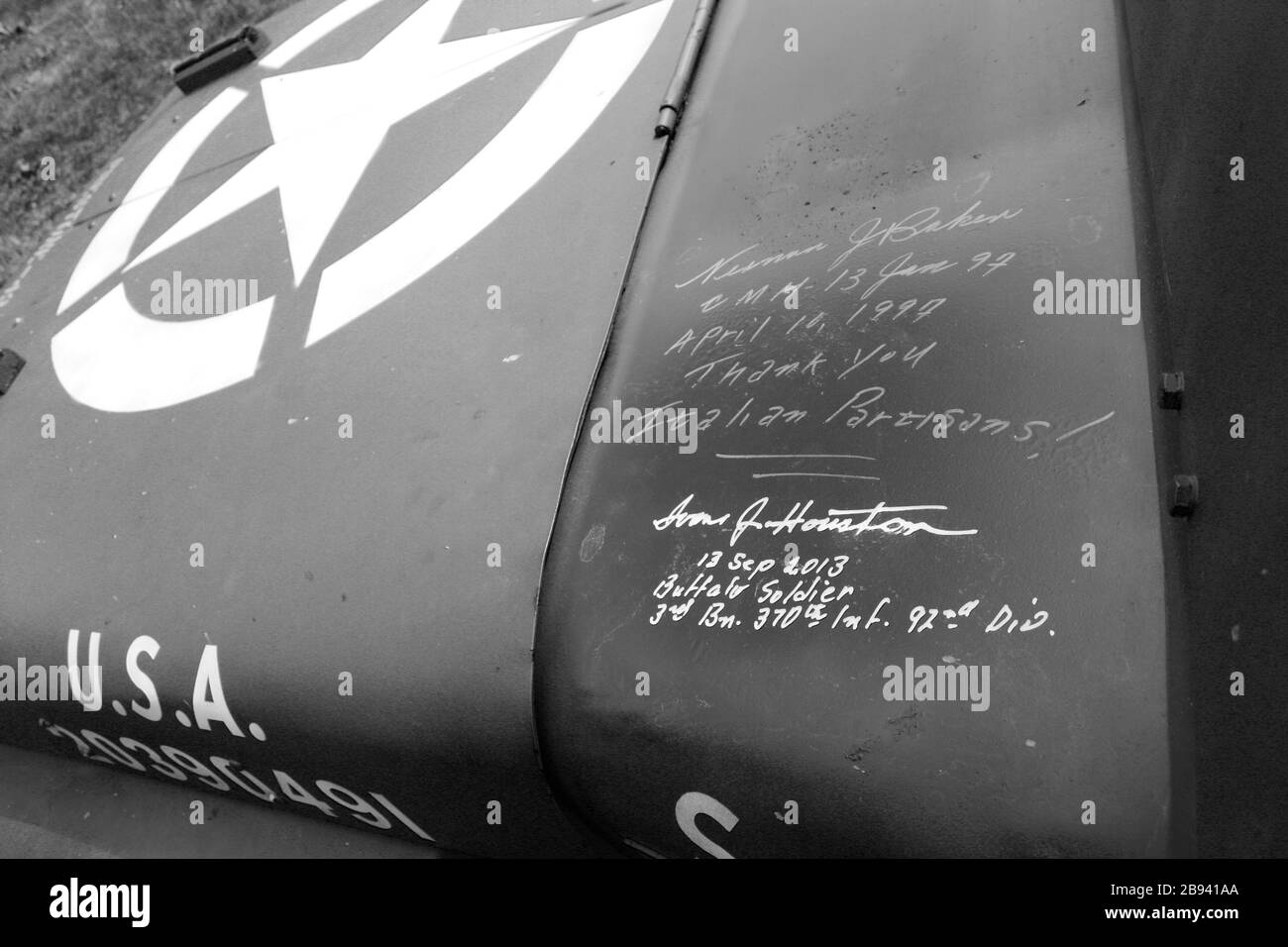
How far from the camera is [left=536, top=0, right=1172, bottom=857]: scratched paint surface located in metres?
1.34

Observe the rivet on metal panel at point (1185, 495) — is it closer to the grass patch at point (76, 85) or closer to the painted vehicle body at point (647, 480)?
the painted vehicle body at point (647, 480)

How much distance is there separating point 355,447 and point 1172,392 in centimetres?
135

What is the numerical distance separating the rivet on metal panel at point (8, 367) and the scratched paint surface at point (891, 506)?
6.12 ft

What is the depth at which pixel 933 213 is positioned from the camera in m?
1.71

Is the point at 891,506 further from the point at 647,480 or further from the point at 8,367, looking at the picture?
the point at 8,367

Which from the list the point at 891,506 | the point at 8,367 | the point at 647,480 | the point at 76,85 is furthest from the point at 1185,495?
the point at 76,85

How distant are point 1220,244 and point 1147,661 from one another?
507mm

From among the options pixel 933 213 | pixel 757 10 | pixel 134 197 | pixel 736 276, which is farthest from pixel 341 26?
pixel 933 213

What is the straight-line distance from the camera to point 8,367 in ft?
9.30

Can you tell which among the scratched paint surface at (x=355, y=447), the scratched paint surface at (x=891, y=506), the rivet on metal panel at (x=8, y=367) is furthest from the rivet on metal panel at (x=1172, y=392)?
the rivet on metal panel at (x=8, y=367)

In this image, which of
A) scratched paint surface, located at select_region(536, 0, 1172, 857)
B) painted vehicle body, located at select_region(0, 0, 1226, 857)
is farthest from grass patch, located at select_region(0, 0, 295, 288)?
scratched paint surface, located at select_region(536, 0, 1172, 857)

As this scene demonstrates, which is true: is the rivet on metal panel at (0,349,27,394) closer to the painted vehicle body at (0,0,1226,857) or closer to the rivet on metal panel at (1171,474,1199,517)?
the painted vehicle body at (0,0,1226,857)

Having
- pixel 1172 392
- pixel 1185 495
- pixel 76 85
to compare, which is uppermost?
pixel 76 85
